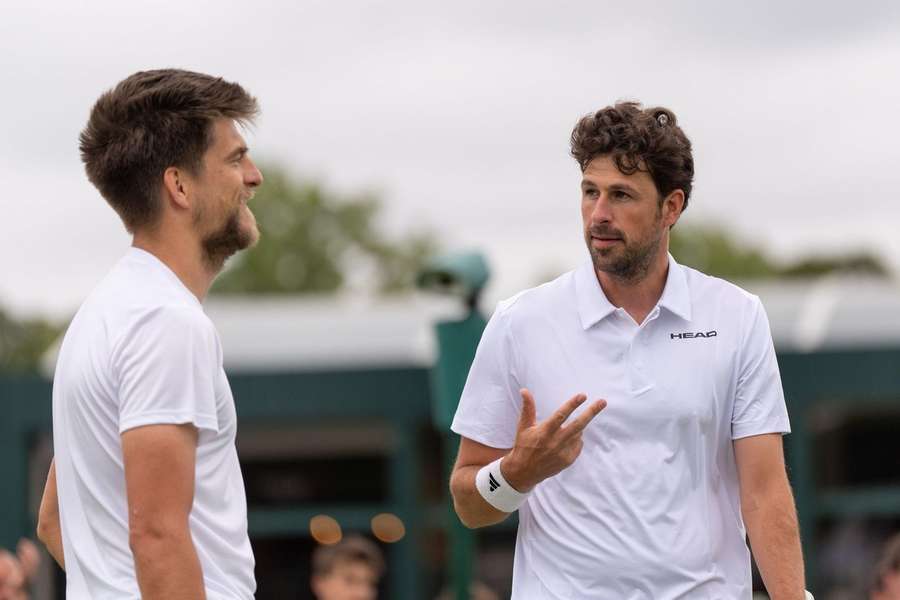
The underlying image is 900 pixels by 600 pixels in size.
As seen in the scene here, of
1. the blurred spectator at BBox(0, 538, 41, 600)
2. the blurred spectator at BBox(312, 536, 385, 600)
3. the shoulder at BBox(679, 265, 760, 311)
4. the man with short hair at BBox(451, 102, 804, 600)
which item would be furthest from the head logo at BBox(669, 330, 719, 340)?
the blurred spectator at BBox(312, 536, 385, 600)

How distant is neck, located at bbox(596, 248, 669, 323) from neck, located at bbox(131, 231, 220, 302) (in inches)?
50.1

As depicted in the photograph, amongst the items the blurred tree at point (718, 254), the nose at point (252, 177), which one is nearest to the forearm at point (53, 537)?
the nose at point (252, 177)

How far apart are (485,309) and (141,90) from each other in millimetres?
11342

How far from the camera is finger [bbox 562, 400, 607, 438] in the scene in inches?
154

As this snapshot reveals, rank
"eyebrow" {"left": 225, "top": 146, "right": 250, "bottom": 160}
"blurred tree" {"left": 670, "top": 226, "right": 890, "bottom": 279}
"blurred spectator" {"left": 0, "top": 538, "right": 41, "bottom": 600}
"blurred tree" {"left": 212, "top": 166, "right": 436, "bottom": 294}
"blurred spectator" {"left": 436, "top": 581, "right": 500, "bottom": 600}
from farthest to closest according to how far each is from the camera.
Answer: "blurred tree" {"left": 670, "top": 226, "right": 890, "bottom": 279} → "blurred tree" {"left": 212, "top": 166, "right": 436, "bottom": 294} → "blurred spectator" {"left": 436, "top": 581, "right": 500, "bottom": 600} → "blurred spectator" {"left": 0, "top": 538, "right": 41, "bottom": 600} → "eyebrow" {"left": 225, "top": 146, "right": 250, "bottom": 160}

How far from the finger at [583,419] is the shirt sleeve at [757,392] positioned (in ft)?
1.69

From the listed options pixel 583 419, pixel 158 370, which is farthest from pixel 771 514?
pixel 158 370

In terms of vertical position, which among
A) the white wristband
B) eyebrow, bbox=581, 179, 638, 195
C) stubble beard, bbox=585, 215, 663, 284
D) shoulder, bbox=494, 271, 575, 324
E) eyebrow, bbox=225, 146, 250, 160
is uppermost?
eyebrow, bbox=225, 146, 250, 160

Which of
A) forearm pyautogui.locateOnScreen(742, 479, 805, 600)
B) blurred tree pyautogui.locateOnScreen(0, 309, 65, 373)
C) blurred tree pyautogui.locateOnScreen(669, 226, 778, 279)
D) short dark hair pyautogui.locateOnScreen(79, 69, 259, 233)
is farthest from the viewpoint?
blurred tree pyautogui.locateOnScreen(669, 226, 778, 279)

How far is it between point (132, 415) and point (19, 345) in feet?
203

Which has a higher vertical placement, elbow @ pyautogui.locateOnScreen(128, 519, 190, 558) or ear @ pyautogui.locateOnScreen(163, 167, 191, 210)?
ear @ pyautogui.locateOnScreen(163, 167, 191, 210)

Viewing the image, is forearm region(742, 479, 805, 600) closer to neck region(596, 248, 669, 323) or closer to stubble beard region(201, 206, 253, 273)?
neck region(596, 248, 669, 323)

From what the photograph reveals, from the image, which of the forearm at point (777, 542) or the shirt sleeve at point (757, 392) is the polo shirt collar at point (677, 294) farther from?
the forearm at point (777, 542)

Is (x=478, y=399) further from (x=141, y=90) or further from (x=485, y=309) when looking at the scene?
(x=485, y=309)
